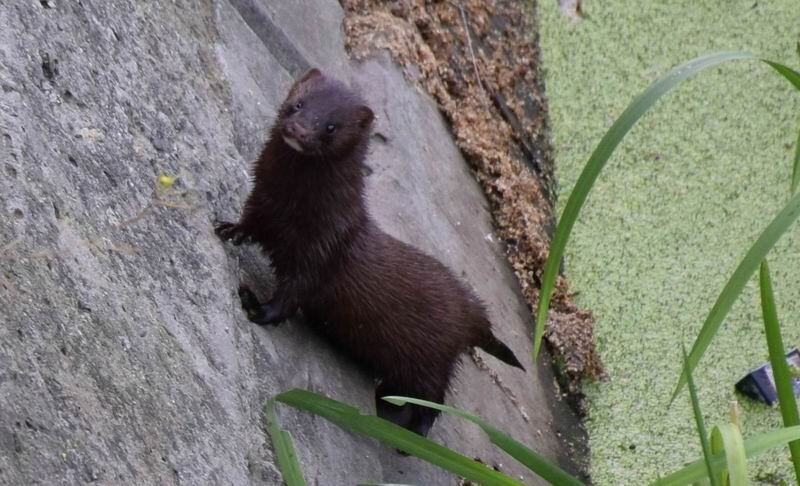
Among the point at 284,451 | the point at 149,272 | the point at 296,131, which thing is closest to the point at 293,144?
the point at 296,131

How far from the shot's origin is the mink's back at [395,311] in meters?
2.66

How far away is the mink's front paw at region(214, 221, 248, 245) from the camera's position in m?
2.52

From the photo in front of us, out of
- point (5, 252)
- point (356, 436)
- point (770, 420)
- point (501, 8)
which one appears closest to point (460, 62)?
point (501, 8)

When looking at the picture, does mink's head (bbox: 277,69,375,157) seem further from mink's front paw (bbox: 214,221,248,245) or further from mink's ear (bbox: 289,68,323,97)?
mink's front paw (bbox: 214,221,248,245)

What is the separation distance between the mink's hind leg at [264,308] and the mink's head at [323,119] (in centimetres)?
32

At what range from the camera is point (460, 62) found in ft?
14.0

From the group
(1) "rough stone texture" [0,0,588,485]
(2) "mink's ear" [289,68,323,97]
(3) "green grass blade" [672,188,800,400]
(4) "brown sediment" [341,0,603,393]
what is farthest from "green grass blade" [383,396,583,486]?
(4) "brown sediment" [341,0,603,393]

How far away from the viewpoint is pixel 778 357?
6.18 feet

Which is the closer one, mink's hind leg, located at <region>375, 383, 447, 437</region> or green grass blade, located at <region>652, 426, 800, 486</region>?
green grass blade, located at <region>652, 426, 800, 486</region>

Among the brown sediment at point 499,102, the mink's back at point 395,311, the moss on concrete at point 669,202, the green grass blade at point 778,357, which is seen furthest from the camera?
the brown sediment at point 499,102

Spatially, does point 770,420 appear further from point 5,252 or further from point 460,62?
point 5,252

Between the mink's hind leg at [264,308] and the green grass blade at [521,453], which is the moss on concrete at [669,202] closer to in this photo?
the mink's hind leg at [264,308]

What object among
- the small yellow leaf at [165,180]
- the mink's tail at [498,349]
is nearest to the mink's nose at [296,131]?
the small yellow leaf at [165,180]

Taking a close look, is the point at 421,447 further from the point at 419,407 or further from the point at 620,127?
the point at 419,407
